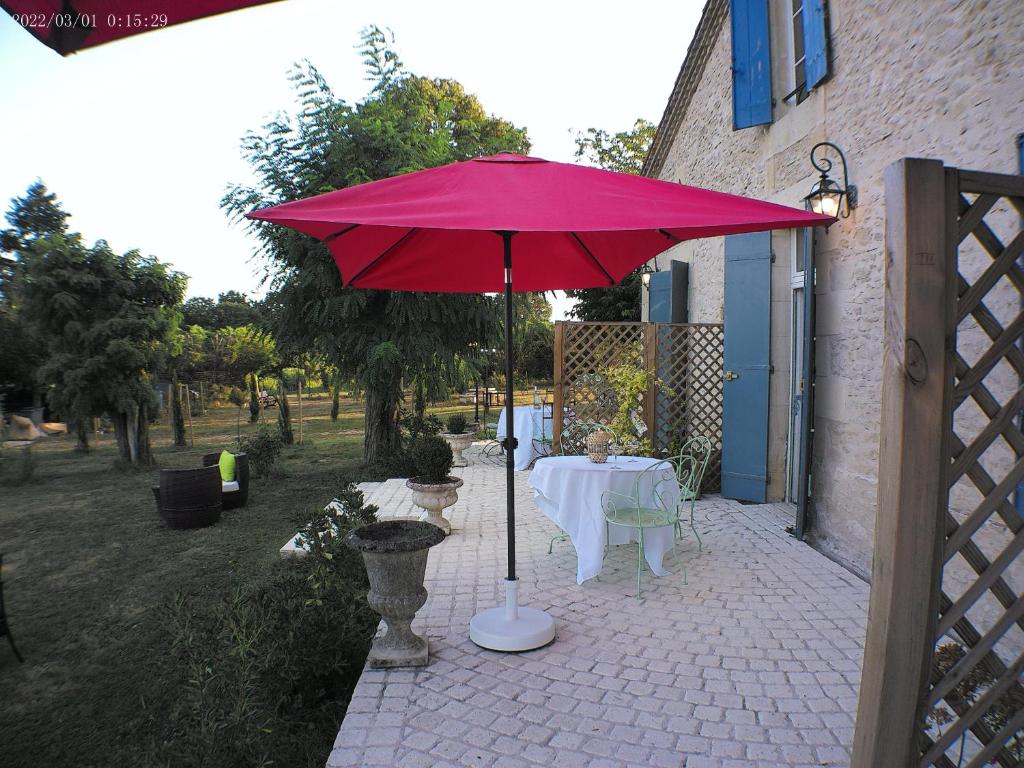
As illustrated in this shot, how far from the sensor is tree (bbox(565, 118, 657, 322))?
1741 centimetres

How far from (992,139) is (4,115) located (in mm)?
4143

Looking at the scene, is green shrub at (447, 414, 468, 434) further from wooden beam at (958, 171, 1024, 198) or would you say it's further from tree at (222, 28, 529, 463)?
wooden beam at (958, 171, 1024, 198)

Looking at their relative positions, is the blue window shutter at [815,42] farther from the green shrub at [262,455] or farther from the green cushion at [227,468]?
the green shrub at [262,455]

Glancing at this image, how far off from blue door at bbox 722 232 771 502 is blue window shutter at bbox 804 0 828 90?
5.00 feet

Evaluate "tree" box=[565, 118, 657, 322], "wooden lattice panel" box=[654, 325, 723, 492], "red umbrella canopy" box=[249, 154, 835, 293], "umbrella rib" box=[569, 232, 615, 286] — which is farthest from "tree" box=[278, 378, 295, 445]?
"red umbrella canopy" box=[249, 154, 835, 293]

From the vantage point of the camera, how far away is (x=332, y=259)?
907 cm

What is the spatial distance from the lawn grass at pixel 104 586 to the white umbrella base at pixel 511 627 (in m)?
0.89

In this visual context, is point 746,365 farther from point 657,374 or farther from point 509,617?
point 509,617

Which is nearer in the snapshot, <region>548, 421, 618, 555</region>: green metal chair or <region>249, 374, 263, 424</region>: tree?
<region>548, 421, 618, 555</region>: green metal chair

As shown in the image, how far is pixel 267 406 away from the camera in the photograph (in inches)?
984

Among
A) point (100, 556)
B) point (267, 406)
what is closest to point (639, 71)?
point (100, 556)

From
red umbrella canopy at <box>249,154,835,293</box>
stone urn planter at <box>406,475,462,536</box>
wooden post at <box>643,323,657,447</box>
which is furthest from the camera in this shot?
wooden post at <box>643,323,657,447</box>

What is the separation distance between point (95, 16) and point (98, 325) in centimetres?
1080

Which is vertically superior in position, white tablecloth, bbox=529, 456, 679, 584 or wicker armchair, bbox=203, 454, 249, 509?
white tablecloth, bbox=529, 456, 679, 584
